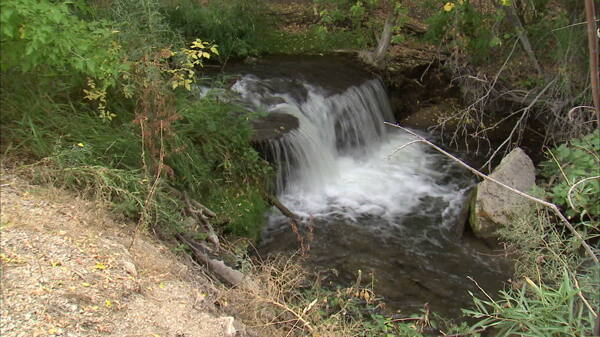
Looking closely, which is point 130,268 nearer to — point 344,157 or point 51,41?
point 51,41

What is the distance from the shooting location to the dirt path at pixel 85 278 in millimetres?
2525

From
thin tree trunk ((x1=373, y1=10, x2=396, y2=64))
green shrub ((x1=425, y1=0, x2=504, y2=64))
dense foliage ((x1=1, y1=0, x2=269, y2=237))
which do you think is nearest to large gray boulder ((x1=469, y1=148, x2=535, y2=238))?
green shrub ((x1=425, y1=0, x2=504, y2=64))

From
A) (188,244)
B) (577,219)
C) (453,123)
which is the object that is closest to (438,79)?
(453,123)

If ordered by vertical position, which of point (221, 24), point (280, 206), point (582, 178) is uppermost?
point (221, 24)

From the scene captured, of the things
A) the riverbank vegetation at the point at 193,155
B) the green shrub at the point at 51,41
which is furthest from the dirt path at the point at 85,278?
the green shrub at the point at 51,41

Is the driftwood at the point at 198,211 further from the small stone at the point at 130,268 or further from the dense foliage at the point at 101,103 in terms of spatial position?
the small stone at the point at 130,268

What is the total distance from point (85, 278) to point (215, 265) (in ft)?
3.64

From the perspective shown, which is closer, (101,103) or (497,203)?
(101,103)

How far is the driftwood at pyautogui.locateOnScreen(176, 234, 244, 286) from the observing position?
3.60m

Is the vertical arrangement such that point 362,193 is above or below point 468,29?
below

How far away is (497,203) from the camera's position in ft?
19.4

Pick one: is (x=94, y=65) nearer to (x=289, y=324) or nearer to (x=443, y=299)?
(x=289, y=324)

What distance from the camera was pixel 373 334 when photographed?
3342 millimetres

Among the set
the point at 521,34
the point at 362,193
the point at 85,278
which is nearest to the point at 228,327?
the point at 85,278
